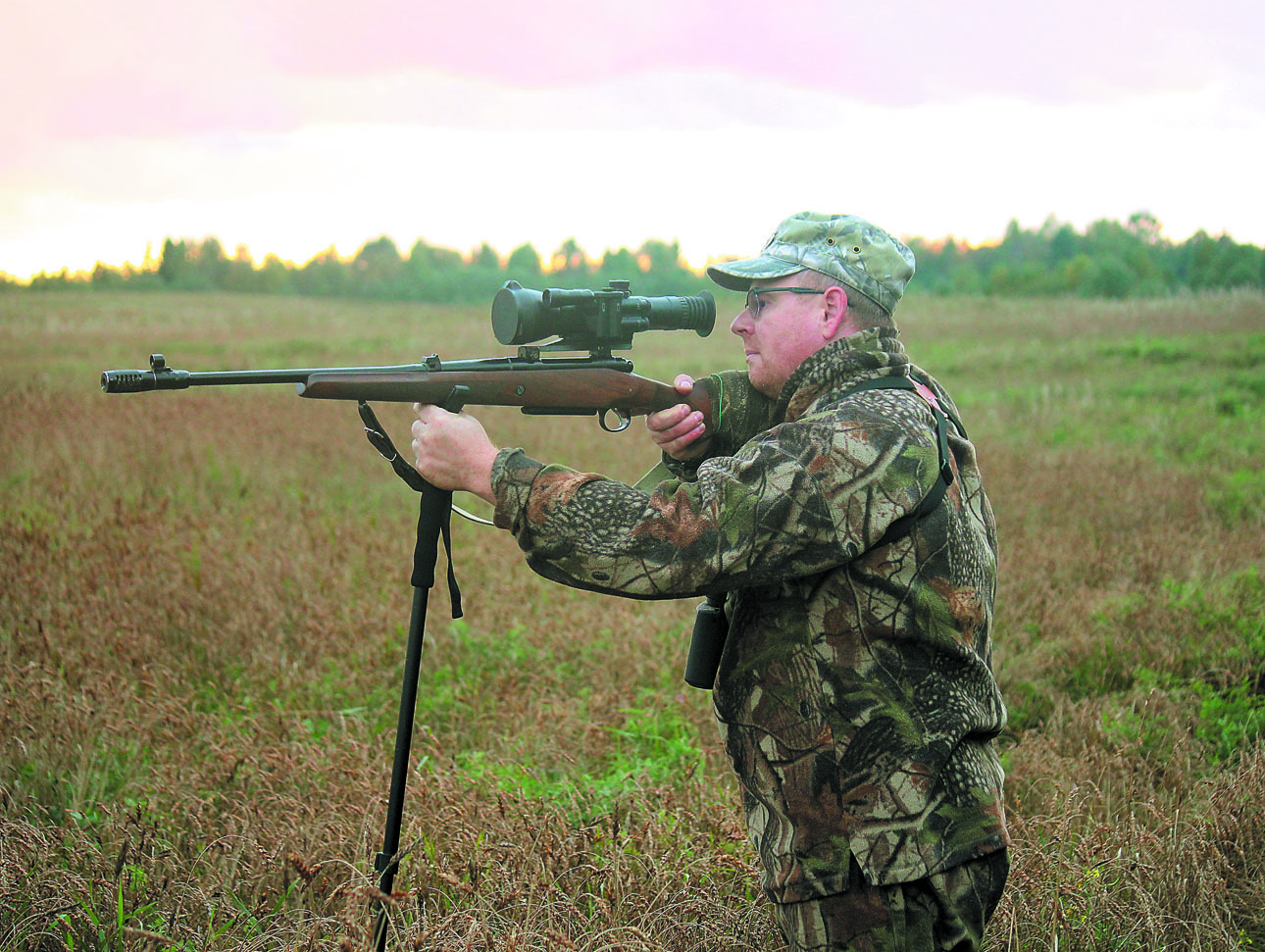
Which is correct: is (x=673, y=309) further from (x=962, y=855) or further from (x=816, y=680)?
(x=962, y=855)

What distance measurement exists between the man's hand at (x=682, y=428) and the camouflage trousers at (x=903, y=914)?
1337 mm

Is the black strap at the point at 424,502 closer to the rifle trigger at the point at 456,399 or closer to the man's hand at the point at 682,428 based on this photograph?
the rifle trigger at the point at 456,399

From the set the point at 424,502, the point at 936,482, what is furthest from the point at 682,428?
the point at 936,482

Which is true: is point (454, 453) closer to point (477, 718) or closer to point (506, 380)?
point (506, 380)

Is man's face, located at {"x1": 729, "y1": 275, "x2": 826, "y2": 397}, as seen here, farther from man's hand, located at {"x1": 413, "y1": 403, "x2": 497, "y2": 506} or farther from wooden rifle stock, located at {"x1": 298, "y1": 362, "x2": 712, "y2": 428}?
man's hand, located at {"x1": 413, "y1": 403, "x2": 497, "y2": 506}

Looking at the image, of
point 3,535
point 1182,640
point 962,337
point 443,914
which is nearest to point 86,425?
point 3,535

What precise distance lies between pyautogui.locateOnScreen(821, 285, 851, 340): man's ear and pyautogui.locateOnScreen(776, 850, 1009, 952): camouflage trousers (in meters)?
1.31

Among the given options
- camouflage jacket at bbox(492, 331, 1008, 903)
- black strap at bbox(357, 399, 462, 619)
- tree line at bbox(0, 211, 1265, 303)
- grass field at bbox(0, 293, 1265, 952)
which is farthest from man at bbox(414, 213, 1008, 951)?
tree line at bbox(0, 211, 1265, 303)

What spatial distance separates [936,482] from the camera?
230cm

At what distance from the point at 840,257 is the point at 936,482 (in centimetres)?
61

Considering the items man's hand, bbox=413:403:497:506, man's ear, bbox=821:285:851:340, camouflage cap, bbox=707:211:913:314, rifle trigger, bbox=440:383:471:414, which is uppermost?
camouflage cap, bbox=707:211:913:314

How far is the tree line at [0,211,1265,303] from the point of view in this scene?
35438 millimetres

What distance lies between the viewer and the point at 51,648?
5328 millimetres

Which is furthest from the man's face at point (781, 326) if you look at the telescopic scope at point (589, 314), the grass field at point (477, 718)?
the grass field at point (477, 718)
